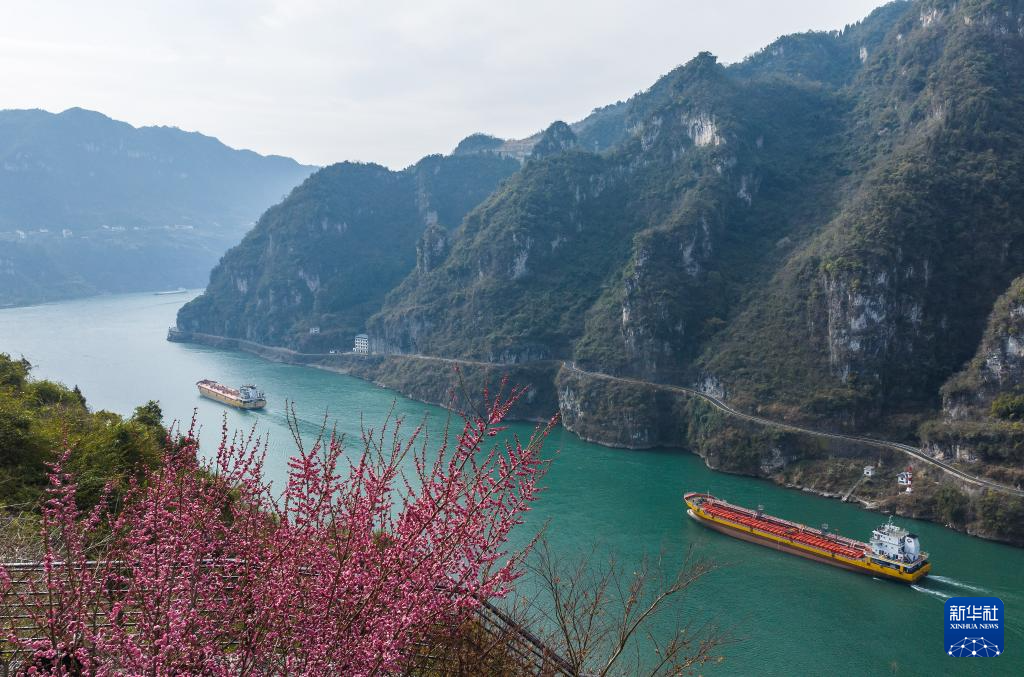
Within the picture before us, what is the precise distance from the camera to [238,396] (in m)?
67.5

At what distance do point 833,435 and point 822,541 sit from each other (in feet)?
48.1

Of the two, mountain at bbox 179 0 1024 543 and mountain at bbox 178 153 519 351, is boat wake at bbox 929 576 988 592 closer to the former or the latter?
mountain at bbox 179 0 1024 543

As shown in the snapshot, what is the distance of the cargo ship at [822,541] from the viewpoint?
30328 millimetres

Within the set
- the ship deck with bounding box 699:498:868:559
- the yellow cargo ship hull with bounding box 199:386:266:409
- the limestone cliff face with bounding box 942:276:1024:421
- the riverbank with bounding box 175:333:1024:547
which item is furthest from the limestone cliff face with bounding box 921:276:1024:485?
the yellow cargo ship hull with bounding box 199:386:266:409

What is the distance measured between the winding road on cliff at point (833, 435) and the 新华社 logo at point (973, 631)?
47.4 feet

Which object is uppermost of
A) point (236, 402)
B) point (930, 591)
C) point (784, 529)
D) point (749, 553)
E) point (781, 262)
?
point (781, 262)

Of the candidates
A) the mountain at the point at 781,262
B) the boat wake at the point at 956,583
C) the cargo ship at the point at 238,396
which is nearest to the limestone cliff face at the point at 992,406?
the mountain at the point at 781,262

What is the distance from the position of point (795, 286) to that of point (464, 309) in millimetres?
41488

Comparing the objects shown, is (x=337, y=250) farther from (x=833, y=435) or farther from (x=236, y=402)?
(x=833, y=435)

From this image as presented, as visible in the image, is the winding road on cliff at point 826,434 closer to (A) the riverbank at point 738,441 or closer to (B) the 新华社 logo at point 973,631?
(A) the riverbank at point 738,441

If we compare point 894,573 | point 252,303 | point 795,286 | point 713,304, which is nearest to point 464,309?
point 713,304

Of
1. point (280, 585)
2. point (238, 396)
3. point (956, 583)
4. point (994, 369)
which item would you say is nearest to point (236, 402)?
point (238, 396)

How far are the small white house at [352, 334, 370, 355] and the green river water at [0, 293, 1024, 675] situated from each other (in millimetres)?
22300

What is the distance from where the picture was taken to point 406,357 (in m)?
85.3
